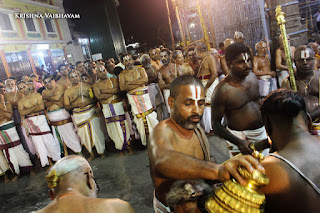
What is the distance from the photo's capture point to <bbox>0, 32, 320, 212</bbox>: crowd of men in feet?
4.63

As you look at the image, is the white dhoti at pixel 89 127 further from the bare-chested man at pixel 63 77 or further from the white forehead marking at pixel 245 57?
the white forehead marking at pixel 245 57

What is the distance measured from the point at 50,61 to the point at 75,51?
4.32 m

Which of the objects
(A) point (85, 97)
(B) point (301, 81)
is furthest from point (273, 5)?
(A) point (85, 97)

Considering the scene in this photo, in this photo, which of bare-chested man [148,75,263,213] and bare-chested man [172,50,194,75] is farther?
bare-chested man [172,50,194,75]

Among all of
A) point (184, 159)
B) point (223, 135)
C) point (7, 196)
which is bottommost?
point (7, 196)

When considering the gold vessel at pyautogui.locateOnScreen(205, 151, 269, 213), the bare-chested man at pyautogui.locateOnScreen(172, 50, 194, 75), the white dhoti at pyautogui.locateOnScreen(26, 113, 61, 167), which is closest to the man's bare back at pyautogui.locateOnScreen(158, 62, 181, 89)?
the bare-chested man at pyautogui.locateOnScreen(172, 50, 194, 75)

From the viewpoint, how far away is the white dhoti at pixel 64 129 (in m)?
6.29

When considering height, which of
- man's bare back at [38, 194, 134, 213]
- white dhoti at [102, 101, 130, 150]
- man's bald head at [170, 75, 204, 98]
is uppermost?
man's bald head at [170, 75, 204, 98]

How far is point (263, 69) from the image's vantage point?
631 centimetres

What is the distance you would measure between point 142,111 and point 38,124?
2985mm

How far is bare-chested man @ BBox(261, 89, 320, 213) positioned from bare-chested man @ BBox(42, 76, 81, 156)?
5.95m

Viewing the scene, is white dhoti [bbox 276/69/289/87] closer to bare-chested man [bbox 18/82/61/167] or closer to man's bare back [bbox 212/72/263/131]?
man's bare back [bbox 212/72/263/131]

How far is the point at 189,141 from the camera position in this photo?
1986 mm

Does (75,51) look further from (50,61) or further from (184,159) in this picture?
(184,159)
